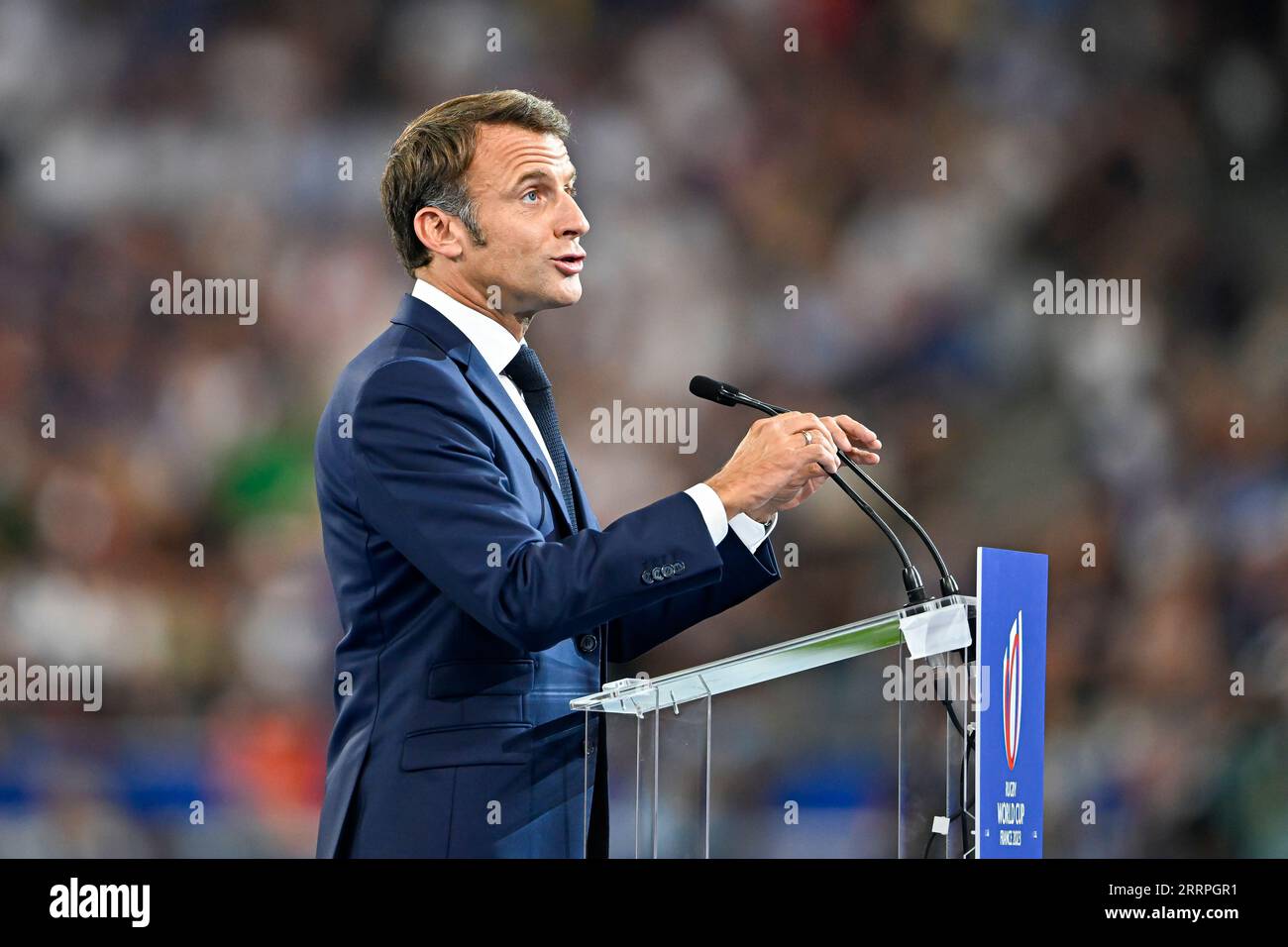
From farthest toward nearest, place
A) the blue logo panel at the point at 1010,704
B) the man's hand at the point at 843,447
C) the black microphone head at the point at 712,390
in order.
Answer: the black microphone head at the point at 712,390 → the man's hand at the point at 843,447 → the blue logo panel at the point at 1010,704

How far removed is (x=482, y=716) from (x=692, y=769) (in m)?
0.23

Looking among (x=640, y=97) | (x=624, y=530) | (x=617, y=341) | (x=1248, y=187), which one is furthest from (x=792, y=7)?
(x=624, y=530)

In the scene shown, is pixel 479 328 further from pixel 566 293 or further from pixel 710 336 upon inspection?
pixel 710 336

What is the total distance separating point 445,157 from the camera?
1756 mm

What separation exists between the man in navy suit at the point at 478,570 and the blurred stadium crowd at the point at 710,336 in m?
2.17

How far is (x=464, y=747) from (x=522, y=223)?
0.68 meters

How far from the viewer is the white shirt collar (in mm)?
1671

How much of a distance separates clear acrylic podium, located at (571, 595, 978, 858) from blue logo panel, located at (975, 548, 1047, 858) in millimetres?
25

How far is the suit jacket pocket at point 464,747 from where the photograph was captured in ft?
4.64

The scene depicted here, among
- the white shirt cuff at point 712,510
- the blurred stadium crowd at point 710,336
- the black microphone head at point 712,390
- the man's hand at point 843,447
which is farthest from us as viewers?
the blurred stadium crowd at point 710,336

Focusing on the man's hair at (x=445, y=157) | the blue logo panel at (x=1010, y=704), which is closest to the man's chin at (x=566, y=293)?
the man's hair at (x=445, y=157)

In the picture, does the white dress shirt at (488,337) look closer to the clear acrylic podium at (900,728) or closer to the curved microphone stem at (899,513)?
the curved microphone stem at (899,513)

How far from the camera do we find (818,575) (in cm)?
383
